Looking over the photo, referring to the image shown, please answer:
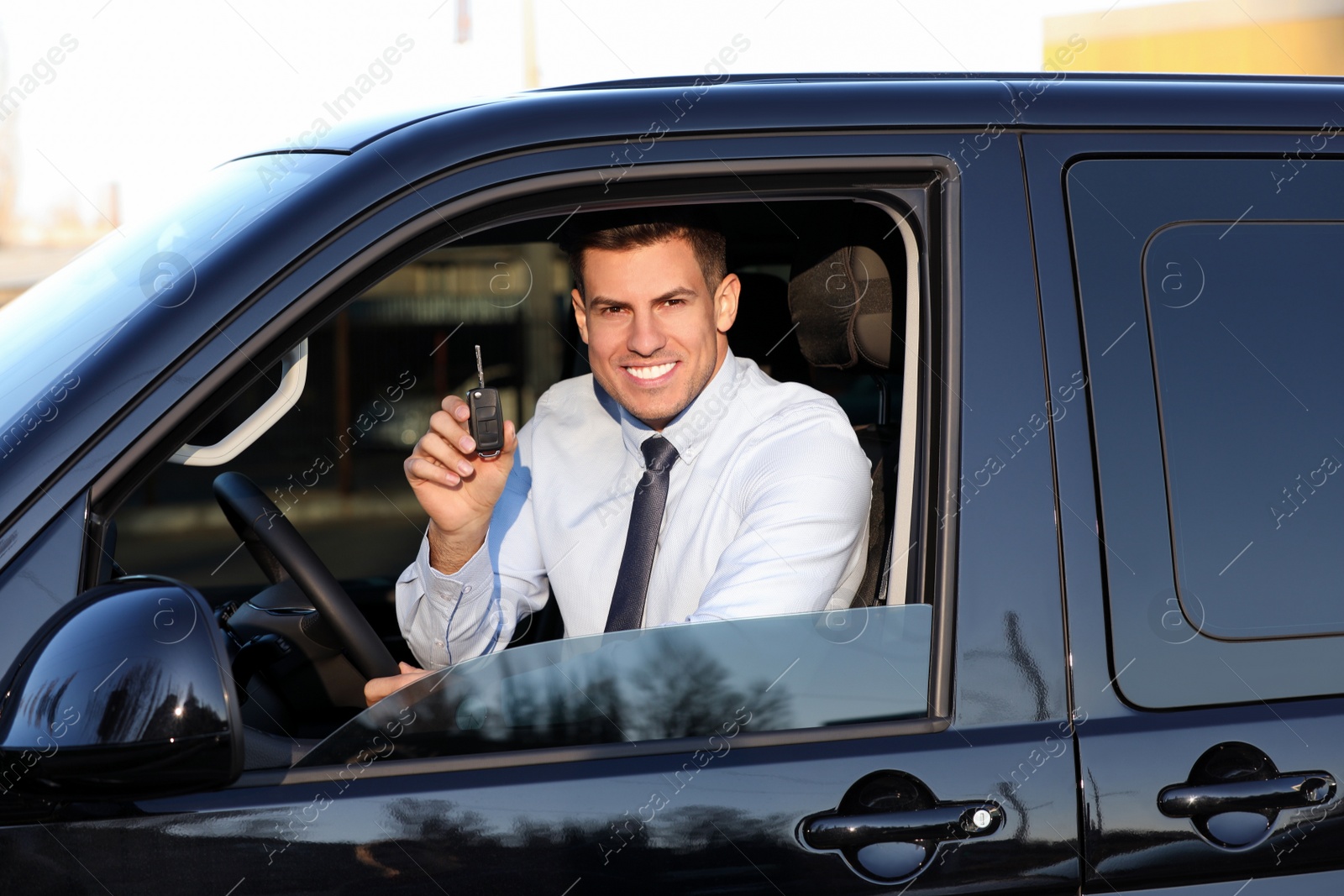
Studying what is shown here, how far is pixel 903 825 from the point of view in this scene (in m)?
1.26

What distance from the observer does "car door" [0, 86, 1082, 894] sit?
119 cm

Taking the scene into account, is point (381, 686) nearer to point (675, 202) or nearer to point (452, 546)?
point (452, 546)

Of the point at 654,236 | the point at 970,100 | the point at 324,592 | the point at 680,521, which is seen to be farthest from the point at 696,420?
the point at 970,100

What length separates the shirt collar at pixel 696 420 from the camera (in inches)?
82.6

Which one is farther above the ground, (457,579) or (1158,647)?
(457,579)

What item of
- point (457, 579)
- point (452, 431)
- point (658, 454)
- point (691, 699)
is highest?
point (658, 454)

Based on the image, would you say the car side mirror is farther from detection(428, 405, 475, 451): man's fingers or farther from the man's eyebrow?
the man's eyebrow

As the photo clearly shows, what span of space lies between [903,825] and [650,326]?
3.60 feet

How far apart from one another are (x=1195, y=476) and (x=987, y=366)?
29 cm

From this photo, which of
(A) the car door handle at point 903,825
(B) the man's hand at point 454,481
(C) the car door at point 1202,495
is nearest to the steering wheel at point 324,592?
(B) the man's hand at point 454,481

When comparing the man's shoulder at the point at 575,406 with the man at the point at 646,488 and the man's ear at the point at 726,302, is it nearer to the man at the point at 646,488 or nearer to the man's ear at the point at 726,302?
the man at the point at 646,488

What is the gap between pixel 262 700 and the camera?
189cm

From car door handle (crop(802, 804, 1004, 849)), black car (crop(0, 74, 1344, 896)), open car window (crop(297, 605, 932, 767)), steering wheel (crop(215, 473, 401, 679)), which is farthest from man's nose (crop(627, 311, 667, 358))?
car door handle (crop(802, 804, 1004, 849))

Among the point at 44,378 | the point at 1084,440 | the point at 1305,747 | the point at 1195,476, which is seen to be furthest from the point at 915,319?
the point at 44,378
